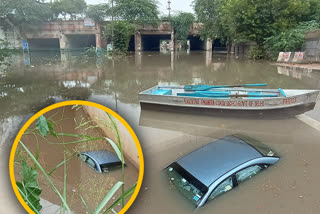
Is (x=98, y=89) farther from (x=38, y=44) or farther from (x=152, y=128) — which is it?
(x=38, y=44)

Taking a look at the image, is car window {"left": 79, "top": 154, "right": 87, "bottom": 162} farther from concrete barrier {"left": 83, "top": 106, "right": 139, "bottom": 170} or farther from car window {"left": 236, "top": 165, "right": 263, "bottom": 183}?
car window {"left": 236, "top": 165, "right": 263, "bottom": 183}

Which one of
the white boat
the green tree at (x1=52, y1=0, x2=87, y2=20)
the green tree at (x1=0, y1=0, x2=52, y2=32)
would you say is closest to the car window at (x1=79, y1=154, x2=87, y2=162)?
the white boat

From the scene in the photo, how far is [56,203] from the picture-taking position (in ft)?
6.34

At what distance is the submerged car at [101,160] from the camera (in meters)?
1.73

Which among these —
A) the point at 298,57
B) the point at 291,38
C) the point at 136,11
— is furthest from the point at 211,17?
the point at 298,57

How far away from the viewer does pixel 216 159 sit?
3.71m

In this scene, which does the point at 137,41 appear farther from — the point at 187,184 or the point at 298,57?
the point at 187,184

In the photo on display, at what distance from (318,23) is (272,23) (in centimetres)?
364

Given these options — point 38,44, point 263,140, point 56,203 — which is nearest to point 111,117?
point 56,203

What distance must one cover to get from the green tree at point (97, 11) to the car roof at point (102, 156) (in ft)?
120

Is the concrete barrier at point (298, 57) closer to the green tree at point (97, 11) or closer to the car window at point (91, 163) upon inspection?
the car window at point (91, 163)

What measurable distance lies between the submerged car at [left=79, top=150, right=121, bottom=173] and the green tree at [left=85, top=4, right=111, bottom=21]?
3654 centimetres

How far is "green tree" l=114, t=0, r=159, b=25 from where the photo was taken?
114ft

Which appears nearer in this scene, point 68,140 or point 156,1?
point 68,140
